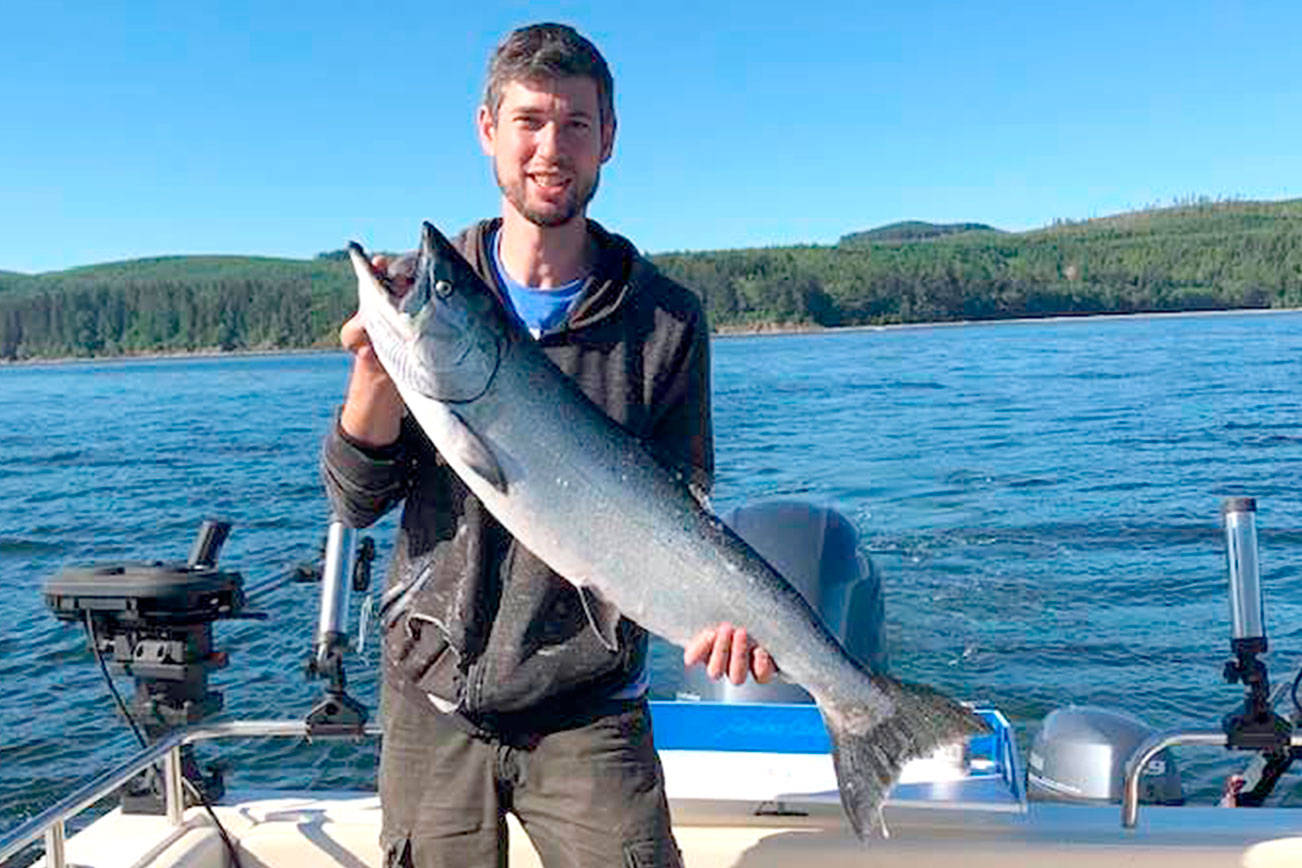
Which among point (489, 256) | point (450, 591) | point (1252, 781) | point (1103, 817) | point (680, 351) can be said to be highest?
point (489, 256)

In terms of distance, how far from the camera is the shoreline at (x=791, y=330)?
93.2m

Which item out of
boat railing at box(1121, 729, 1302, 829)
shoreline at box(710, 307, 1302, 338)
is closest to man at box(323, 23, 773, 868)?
boat railing at box(1121, 729, 1302, 829)

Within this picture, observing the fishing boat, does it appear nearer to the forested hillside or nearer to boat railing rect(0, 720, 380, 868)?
boat railing rect(0, 720, 380, 868)

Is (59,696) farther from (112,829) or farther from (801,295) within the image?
(801,295)

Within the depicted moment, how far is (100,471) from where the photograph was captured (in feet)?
82.9

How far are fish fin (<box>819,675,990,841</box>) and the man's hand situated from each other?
263mm

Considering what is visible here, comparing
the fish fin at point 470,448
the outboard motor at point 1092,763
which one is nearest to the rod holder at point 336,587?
the fish fin at point 470,448

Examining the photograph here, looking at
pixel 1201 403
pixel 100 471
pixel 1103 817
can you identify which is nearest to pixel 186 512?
pixel 100 471

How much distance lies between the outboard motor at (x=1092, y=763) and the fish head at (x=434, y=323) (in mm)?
3802

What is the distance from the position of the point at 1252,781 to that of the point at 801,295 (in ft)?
315

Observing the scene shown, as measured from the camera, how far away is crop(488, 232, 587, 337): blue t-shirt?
118 inches

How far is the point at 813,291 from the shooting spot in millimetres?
102375

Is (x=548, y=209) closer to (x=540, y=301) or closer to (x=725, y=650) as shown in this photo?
(x=540, y=301)

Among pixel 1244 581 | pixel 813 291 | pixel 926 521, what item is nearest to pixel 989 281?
pixel 813 291
